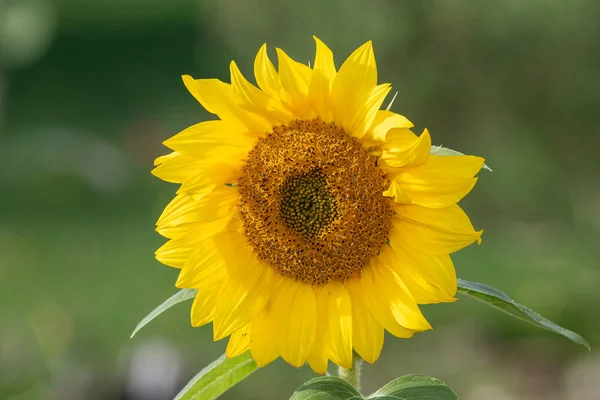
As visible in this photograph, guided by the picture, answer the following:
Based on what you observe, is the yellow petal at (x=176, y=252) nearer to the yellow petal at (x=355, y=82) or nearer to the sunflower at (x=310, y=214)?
the sunflower at (x=310, y=214)

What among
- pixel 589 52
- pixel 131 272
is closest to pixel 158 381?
pixel 131 272

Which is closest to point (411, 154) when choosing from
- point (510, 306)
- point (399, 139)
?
point (399, 139)

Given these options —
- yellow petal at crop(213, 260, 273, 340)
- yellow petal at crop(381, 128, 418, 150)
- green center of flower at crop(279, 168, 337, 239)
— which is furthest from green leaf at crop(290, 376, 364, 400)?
yellow petal at crop(381, 128, 418, 150)

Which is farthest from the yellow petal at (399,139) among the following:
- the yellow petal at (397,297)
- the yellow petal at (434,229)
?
the yellow petal at (397,297)

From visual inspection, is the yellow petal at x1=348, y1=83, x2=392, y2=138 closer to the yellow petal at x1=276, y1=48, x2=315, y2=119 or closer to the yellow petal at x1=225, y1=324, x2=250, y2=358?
the yellow petal at x1=276, y1=48, x2=315, y2=119

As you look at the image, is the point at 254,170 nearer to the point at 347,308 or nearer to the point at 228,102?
the point at 228,102

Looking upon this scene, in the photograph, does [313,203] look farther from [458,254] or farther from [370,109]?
[458,254]
